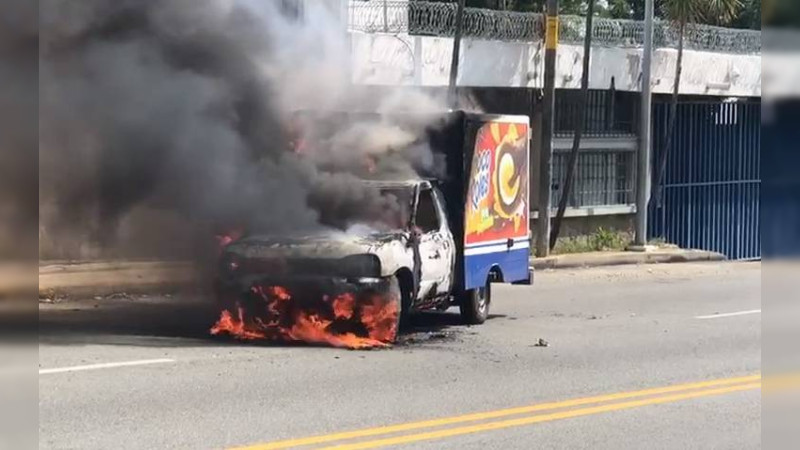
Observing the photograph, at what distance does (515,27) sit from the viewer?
22938 millimetres

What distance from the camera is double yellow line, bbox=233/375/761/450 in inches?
312

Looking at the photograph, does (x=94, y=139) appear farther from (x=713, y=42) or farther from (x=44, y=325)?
(x=713, y=42)

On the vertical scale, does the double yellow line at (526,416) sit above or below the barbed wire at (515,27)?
below

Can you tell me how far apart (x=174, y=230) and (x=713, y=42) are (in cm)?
1707

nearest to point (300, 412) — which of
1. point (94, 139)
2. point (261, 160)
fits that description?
point (261, 160)

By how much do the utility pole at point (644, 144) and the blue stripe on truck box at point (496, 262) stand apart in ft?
33.4

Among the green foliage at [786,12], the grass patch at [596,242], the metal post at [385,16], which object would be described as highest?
the metal post at [385,16]

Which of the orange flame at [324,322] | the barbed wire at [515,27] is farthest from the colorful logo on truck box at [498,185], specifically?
the barbed wire at [515,27]

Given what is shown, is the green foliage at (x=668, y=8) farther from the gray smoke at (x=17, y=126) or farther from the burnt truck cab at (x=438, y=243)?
the gray smoke at (x=17, y=126)

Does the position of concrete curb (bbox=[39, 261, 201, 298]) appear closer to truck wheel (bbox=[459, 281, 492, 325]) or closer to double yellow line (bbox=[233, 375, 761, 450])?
truck wheel (bbox=[459, 281, 492, 325])

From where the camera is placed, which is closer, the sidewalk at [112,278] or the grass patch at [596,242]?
the sidewalk at [112,278]

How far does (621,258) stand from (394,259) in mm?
13102

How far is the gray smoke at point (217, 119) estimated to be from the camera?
12.3m

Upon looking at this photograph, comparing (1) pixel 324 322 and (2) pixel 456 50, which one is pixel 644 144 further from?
(1) pixel 324 322
